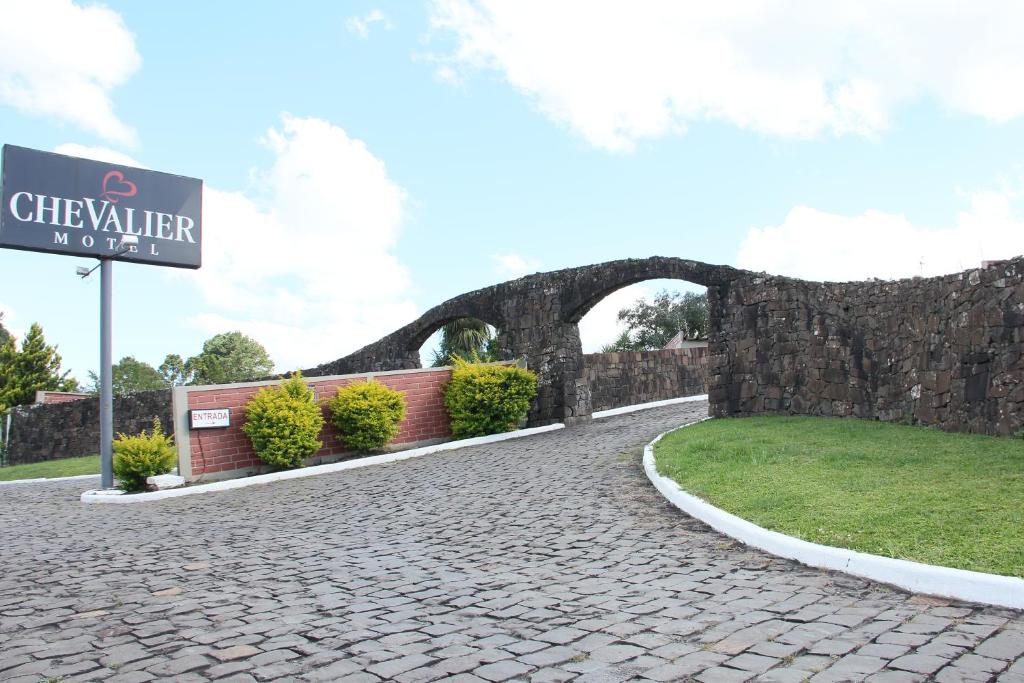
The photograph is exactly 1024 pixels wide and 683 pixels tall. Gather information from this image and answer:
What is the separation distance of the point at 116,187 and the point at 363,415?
7085 millimetres

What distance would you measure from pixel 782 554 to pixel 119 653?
4.85 metres

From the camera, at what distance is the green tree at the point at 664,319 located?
41812 mm

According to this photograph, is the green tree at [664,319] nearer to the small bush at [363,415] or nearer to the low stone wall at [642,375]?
the low stone wall at [642,375]

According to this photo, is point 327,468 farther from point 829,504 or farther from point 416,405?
point 829,504

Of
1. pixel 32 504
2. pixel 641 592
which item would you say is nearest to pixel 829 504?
pixel 641 592

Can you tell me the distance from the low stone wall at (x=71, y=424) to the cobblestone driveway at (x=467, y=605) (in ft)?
59.0

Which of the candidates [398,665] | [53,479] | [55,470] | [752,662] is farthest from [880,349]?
[55,470]

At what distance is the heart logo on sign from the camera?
52.1 feet

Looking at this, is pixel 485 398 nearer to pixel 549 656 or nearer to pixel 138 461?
pixel 138 461

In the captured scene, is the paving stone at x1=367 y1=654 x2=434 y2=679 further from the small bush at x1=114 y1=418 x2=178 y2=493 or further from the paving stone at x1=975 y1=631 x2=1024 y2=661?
the small bush at x1=114 y1=418 x2=178 y2=493

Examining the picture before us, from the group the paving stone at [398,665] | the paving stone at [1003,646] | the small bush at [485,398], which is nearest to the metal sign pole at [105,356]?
the small bush at [485,398]

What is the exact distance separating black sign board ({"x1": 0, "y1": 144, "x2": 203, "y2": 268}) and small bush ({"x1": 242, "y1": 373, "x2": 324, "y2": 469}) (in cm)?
433

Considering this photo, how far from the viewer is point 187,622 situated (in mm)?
5270

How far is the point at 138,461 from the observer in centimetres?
1373
